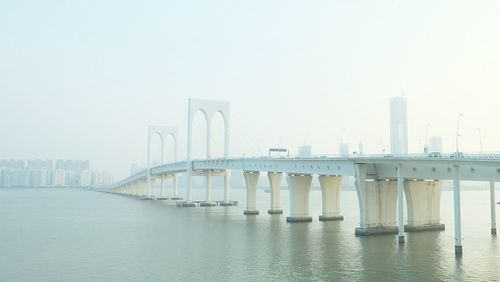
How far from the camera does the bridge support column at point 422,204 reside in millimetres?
47688

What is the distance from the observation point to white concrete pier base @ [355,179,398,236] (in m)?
45.8

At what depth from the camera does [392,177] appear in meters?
45.6

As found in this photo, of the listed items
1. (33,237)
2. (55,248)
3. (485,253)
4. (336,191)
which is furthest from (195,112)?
(485,253)

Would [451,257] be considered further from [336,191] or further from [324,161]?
[336,191]

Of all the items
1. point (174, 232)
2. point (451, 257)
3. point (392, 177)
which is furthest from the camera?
point (174, 232)

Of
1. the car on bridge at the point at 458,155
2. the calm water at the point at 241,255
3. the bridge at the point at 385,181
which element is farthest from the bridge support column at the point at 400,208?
the car on bridge at the point at 458,155

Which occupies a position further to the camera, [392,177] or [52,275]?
[392,177]

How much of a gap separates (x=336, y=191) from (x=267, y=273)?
3418 cm

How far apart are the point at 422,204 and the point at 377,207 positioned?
5.21 metres

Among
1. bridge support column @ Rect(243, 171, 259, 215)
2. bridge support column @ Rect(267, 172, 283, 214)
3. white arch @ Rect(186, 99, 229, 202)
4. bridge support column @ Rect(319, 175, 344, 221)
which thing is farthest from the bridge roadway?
white arch @ Rect(186, 99, 229, 202)

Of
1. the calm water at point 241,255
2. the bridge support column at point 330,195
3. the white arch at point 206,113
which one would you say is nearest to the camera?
the calm water at point 241,255

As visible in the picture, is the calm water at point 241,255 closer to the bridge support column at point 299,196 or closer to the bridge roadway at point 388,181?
the bridge roadway at point 388,181

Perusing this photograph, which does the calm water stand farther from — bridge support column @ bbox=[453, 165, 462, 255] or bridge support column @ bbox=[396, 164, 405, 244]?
bridge support column @ bbox=[396, 164, 405, 244]

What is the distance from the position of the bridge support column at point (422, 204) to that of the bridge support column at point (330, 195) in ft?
44.3
